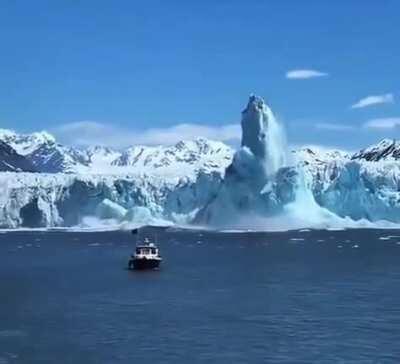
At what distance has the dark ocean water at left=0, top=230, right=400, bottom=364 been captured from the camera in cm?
3250

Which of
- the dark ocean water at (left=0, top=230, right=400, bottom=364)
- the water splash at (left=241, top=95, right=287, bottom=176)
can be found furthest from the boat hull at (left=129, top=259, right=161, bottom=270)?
the water splash at (left=241, top=95, right=287, bottom=176)

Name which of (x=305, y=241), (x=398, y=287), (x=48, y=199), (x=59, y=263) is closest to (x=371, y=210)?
(x=305, y=241)

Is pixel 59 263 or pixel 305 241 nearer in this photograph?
pixel 59 263

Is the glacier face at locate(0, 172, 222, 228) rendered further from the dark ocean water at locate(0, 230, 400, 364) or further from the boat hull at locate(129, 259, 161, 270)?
the boat hull at locate(129, 259, 161, 270)

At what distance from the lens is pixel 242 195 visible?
414 feet

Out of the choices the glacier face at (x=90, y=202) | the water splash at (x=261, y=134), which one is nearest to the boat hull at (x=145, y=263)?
the water splash at (x=261, y=134)

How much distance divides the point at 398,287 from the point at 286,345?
2271 cm

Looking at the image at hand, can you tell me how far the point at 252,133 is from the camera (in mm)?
125750

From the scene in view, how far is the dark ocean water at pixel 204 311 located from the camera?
32500 mm

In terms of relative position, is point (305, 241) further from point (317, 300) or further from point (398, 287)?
point (317, 300)

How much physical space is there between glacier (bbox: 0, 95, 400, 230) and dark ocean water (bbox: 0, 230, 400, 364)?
4330cm

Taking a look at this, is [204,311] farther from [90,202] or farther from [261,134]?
[90,202]

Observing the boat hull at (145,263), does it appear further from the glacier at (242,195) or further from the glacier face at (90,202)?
the glacier face at (90,202)

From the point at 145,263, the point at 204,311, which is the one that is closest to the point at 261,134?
the point at 145,263
